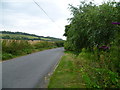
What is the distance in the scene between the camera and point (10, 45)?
22562 mm

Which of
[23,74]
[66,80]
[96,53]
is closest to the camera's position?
[96,53]

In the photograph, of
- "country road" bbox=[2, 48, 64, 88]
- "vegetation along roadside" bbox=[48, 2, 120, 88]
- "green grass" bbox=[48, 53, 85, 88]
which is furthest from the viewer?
"country road" bbox=[2, 48, 64, 88]

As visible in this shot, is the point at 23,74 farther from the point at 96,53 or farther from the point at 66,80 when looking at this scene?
the point at 96,53

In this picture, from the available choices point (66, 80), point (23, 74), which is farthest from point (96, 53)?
point (23, 74)

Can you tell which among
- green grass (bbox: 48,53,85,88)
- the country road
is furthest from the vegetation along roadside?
the country road

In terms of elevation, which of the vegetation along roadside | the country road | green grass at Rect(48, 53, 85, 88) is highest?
the vegetation along roadside

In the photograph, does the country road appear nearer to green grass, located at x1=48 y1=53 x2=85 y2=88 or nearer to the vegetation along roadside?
green grass, located at x1=48 y1=53 x2=85 y2=88

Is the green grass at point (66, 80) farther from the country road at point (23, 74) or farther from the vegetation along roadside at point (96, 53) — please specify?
the country road at point (23, 74)

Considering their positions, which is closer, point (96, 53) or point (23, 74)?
point (96, 53)

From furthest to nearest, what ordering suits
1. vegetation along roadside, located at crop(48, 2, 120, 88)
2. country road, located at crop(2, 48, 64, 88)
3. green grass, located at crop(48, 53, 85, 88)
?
country road, located at crop(2, 48, 64, 88) → green grass, located at crop(48, 53, 85, 88) → vegetation along roadside, located at crop(48, 2, 120, 88)

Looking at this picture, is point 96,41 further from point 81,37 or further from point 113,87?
point 113,87

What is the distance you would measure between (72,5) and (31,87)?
345 inches

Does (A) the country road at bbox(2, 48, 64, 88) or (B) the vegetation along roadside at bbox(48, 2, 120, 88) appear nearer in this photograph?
(B) the vegetation along roadside at bbox(48, 2, 120, 88)

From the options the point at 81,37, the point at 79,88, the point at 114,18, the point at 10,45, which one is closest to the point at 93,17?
the point at 114,18
